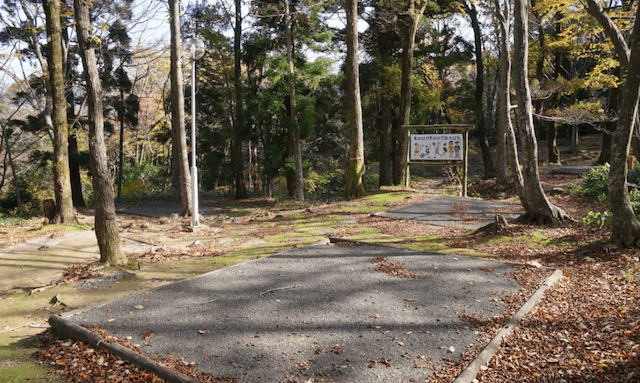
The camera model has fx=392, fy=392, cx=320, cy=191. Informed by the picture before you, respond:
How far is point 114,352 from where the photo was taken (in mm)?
3324

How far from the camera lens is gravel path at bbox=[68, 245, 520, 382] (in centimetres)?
308

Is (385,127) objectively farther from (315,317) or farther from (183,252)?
(315,317)

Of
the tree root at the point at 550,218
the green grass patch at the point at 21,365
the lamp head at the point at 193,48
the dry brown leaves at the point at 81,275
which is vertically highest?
the lamp head at the point at 193,48

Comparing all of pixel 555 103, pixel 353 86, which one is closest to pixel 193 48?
pixel 353 86

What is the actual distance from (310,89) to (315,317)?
15818mm

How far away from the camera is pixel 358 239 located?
7406mm

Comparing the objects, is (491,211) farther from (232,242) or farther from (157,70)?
(157,70)

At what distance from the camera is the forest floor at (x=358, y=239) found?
121 inches

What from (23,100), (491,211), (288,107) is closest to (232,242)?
(491,211)

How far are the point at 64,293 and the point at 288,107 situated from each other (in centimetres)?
1493

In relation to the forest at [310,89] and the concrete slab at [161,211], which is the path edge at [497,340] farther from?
the concrete slab at [161,211]

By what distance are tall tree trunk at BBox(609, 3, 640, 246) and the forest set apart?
17 mm

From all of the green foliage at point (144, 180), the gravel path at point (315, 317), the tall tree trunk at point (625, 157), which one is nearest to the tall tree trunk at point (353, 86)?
the gravel path at point (315, 317)

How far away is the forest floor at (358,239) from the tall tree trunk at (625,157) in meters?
0.26
